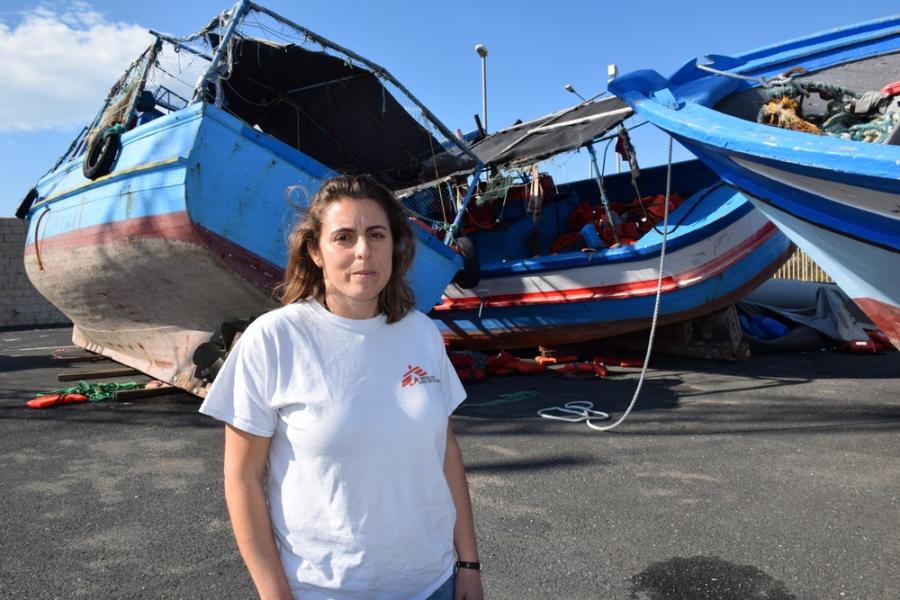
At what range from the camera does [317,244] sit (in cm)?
138

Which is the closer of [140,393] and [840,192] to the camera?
[840,192]

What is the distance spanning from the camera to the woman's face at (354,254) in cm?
129

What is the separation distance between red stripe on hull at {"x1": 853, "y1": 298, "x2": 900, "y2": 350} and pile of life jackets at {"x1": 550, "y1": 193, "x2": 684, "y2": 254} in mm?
4102

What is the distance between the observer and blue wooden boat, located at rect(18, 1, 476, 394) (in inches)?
199

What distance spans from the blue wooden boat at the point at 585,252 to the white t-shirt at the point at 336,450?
608 cm

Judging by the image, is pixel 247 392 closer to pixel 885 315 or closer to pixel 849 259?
pixel 849 259

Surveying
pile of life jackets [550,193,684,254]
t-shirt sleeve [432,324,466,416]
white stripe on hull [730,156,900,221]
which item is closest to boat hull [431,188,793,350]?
pile of life jackets [550,193,684,254]

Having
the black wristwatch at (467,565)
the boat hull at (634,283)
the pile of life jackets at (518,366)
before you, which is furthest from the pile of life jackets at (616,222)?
the black wristwatch at (467,565)

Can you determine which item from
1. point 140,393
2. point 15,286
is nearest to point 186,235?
point 140,393

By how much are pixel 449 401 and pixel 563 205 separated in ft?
29.2

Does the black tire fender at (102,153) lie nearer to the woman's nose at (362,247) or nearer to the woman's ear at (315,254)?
the woman's ear at (315,254)

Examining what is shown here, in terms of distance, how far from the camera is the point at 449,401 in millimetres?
1480

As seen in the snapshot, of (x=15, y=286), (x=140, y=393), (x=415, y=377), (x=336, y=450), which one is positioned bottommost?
(x=140, y=393)

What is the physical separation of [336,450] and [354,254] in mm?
407
